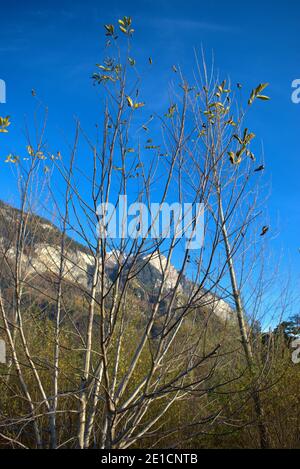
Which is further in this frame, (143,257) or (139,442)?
(139,442)

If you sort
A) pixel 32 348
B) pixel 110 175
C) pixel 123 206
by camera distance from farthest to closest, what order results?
pixel 32 348 → pixel 123 206 → pixel 110 175

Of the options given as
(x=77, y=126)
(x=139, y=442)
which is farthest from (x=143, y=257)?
(x=139, y=442)

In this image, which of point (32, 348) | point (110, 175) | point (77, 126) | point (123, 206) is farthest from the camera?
point (32, 348)

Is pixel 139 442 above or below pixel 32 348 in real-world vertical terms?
below

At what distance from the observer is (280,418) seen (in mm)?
6586

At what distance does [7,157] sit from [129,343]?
14.6 ft

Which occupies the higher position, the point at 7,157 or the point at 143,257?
the point at 7,157

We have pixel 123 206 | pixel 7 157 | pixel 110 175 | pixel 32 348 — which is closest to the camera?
pixel 110 175
